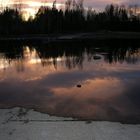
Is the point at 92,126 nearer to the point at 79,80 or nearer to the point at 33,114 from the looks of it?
the point at 33,114

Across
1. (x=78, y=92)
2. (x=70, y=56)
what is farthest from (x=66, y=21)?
(x=78, y=92)

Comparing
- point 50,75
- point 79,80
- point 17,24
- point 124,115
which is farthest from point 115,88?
point 17,24

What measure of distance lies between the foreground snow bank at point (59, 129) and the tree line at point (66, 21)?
184ft

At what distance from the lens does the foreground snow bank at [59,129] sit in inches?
247

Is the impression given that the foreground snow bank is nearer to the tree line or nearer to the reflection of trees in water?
the reflection of trees in water

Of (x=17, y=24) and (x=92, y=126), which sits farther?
(x=17, y=24)

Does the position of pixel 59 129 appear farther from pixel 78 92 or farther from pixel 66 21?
pixel 66 21

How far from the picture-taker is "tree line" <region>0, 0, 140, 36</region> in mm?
66062

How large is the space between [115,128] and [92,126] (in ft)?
1.81

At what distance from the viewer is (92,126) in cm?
686

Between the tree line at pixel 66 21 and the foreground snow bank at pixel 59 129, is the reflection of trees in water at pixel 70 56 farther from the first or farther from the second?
Result: the tree line at pixel 66 21

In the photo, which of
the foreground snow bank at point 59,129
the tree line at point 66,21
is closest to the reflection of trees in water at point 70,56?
the foreground snow bank at point 59,129

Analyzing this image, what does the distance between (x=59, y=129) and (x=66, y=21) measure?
65.8 meters

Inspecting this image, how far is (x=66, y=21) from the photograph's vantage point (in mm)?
71062
